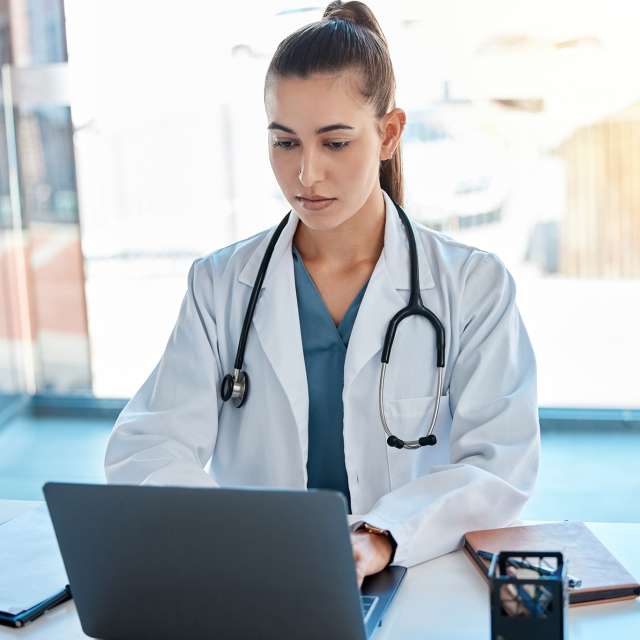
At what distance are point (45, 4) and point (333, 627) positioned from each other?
343 centimetres

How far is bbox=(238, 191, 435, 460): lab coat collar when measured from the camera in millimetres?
1587

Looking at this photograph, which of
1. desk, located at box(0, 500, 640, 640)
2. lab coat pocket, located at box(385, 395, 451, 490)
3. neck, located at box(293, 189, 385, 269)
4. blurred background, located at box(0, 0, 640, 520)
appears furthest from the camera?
blurred background, located at box(0, 0, 640, 520)

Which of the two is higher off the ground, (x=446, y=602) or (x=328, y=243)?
(x=328, y=243)

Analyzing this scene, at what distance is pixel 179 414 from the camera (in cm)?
154

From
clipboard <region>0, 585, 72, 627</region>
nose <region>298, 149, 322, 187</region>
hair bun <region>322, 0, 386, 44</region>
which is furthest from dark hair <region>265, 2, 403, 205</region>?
clipboard <region>0, 585, 72, 627</region>

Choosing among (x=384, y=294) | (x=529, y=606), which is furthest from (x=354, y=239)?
(x=529, y=606)

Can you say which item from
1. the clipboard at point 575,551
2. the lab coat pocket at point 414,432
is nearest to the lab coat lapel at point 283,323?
the lab coat pocket at point 414,432

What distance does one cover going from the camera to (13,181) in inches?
161

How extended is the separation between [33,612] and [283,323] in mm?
619

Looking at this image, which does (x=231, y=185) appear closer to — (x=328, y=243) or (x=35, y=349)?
(x=35, y=349)

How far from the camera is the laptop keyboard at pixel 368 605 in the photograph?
113cm

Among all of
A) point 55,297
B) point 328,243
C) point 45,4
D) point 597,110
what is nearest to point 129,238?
point 55,297

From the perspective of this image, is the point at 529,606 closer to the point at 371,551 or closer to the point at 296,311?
the point at 371,551

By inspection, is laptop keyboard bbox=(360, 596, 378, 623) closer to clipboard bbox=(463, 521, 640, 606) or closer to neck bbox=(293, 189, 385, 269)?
clipboard bbox=(463, 521, 640, 606)
